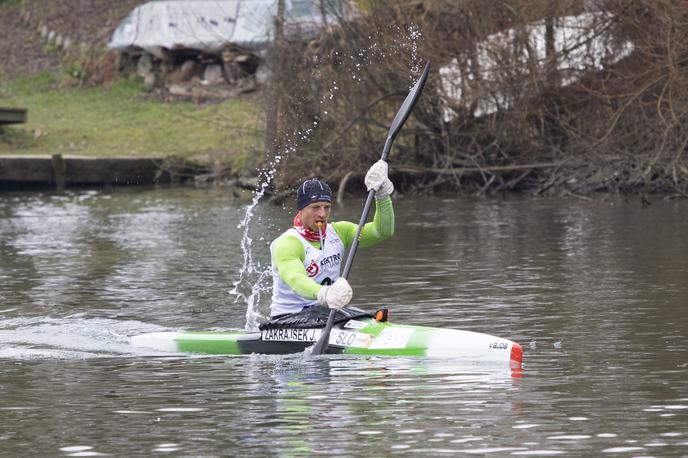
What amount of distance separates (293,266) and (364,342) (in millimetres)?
861

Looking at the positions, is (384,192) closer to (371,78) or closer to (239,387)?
(239,387)

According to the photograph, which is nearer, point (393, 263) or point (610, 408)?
point (610, 408)

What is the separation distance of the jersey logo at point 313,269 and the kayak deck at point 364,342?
1.57ft

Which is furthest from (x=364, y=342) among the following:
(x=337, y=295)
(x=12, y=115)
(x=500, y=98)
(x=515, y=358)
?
(x=12, y=115)

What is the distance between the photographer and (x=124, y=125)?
38.4 m

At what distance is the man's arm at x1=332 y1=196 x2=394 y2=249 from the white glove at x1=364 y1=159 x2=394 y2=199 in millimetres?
72

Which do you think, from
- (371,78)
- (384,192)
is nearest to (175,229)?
(371,78)

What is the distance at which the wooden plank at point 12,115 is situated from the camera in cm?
3597

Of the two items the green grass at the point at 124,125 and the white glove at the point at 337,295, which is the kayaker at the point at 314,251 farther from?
the green grass at the point at 124,125

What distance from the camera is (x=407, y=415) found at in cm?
962

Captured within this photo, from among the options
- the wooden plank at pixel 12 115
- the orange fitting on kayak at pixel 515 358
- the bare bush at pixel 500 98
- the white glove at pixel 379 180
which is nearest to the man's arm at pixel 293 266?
the white glove at pixel 379 180

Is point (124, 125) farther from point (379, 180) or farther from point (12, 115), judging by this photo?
point (379, 180)

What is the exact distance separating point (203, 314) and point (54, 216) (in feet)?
41.4

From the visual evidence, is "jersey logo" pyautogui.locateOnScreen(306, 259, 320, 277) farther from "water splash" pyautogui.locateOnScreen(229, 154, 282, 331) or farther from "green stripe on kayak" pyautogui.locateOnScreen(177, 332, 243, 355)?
"water splash" pyautogui.locateOnScreen(229, 154, 282, 331)
